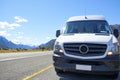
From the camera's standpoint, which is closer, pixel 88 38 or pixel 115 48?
pixel 115 48

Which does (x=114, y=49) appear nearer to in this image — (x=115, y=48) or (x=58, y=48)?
(x=115, y=48)

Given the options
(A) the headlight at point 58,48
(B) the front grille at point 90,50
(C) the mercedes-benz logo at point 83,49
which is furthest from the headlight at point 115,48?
(A) the headlight at point 58,48

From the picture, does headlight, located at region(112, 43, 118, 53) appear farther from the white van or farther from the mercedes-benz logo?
the mercedes-benz logo

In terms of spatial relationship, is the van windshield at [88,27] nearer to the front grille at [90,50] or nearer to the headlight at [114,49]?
the headlight at [114,49]

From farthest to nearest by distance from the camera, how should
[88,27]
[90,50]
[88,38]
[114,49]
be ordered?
[88,27] < [88,38] < [114,49] < [90,50]

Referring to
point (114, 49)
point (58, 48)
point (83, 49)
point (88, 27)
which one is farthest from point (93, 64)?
point (88, 27)

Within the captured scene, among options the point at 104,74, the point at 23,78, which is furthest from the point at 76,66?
the point at 23,78

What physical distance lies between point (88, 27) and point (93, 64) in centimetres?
242

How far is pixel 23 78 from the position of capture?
955 cm

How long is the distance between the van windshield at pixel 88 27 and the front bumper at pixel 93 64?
192 cm

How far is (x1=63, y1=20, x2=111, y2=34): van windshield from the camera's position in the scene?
33.1 feet

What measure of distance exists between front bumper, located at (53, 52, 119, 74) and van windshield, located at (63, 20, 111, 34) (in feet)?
6.31

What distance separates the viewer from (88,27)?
10.3 meters

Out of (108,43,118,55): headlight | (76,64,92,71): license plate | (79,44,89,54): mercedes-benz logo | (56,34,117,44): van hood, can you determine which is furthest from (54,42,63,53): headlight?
(108,43,118,55): headlight
